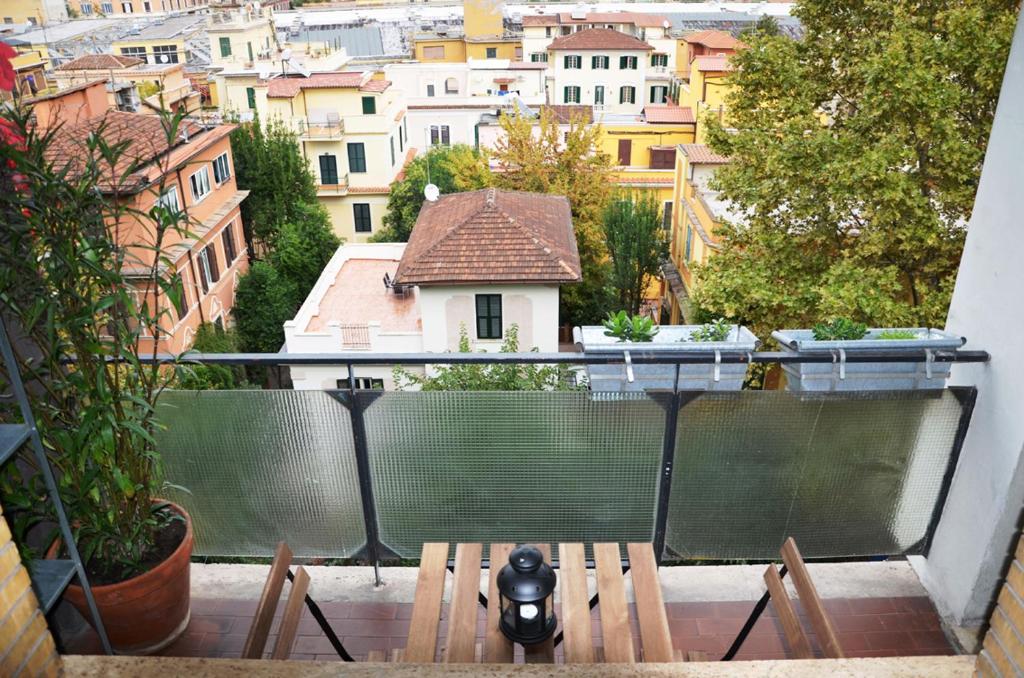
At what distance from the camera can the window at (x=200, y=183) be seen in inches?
866

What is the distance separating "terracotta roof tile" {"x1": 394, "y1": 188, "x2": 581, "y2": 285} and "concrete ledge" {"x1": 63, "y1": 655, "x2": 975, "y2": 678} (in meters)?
13.9

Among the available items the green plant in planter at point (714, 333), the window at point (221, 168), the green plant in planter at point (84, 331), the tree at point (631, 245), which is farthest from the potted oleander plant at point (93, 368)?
the window at point (221, 168)

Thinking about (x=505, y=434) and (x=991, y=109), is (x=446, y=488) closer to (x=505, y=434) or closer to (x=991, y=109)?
(x=505, y=434)

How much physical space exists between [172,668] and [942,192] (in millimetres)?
11527

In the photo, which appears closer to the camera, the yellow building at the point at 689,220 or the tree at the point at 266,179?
the yellow building at the point at 689,220

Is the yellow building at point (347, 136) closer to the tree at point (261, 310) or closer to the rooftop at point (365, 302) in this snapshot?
the tree at point (261, 310)

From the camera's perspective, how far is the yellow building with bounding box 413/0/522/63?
177 feet

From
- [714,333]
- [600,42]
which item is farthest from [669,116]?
[714,333]

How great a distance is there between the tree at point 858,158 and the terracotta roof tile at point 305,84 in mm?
20889

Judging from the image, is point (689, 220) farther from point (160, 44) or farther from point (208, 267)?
point (160, 44)

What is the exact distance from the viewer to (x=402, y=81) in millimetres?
45125

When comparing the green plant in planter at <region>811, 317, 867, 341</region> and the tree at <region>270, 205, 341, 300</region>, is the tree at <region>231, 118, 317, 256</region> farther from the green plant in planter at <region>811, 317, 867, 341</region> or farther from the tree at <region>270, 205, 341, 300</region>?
the green plant in planter at <region>811, 317, 867, 341</region>

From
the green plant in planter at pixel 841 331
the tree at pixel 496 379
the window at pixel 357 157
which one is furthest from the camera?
the window at pixel 357 157

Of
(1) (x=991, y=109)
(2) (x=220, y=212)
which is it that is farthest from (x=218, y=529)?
(2) (x=220, y=212)
